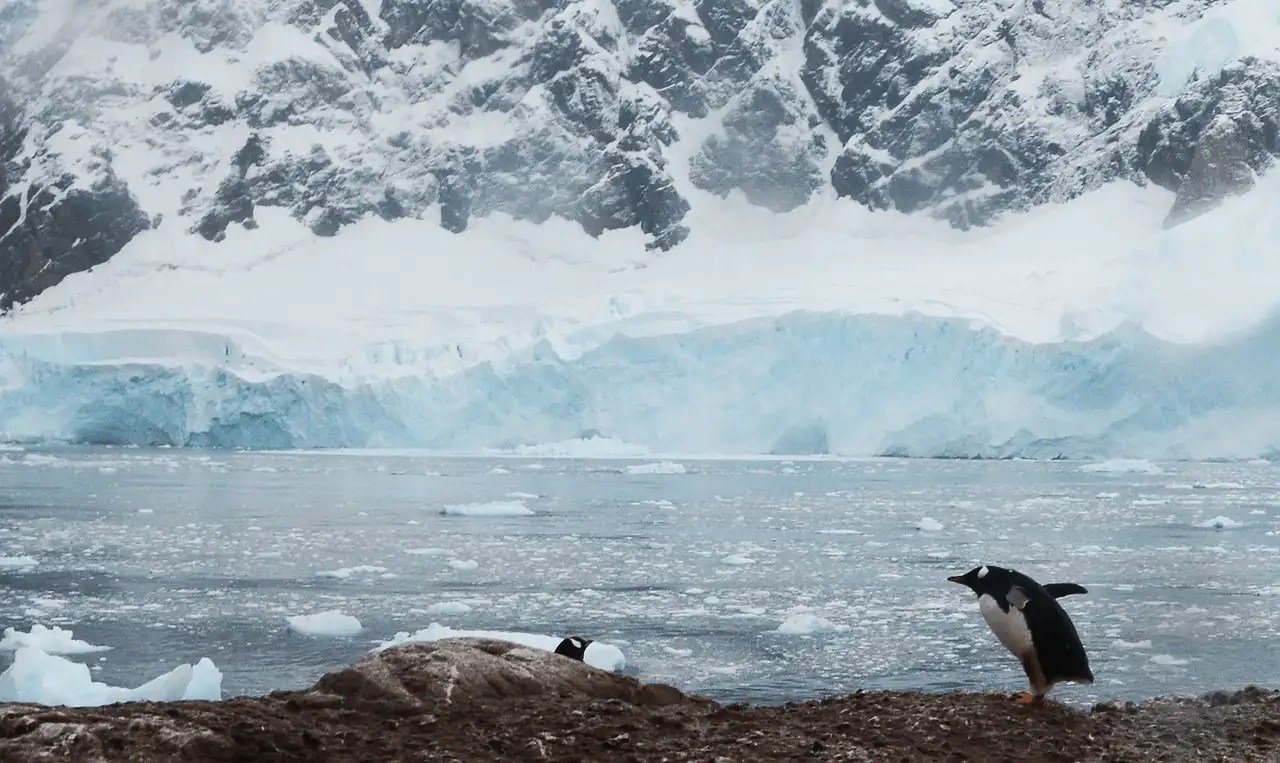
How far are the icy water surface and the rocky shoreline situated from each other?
13.5 feet

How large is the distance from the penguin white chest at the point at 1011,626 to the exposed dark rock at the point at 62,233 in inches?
4971

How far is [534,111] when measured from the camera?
13000 centimetres

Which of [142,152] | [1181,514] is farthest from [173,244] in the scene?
[1181,514]

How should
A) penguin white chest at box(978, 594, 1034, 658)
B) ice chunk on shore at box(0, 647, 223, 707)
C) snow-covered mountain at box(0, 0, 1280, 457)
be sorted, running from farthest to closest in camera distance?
1. snow-covered mountain at box(0, 0, 1280, 457)
2. ice chunk on shore at box(0, 647, 223, 707)
3. penguin white chest at box(978, 594, 1034, 658)

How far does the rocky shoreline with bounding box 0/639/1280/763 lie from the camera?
5332 mm

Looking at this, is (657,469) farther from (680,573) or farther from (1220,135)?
(1220,135)

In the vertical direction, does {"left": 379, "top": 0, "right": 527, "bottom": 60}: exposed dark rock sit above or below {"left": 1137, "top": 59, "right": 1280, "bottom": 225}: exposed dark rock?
above

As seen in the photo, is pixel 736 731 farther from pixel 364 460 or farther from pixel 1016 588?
pixel 364 460

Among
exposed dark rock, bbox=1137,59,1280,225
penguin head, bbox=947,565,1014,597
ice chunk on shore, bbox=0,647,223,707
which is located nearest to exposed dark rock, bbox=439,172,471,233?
exposed dark rock, bbox=1137,59,1280,225

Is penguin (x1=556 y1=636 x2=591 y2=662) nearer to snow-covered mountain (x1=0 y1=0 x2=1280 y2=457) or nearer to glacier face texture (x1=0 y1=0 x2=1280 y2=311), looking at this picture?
snow-covered mountain (x1=0 y1=0 x2=1280 y2=457)

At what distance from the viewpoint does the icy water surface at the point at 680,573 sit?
1348cm

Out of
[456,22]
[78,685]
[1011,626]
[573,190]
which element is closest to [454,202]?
[573,190]

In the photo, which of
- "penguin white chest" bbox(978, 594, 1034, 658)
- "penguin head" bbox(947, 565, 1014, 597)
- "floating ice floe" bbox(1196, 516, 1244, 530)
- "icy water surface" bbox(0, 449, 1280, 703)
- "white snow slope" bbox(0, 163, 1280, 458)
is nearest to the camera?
"penguin white chest" bbox(978, 594, 1034, 658)

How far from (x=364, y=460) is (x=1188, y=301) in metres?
35.6
